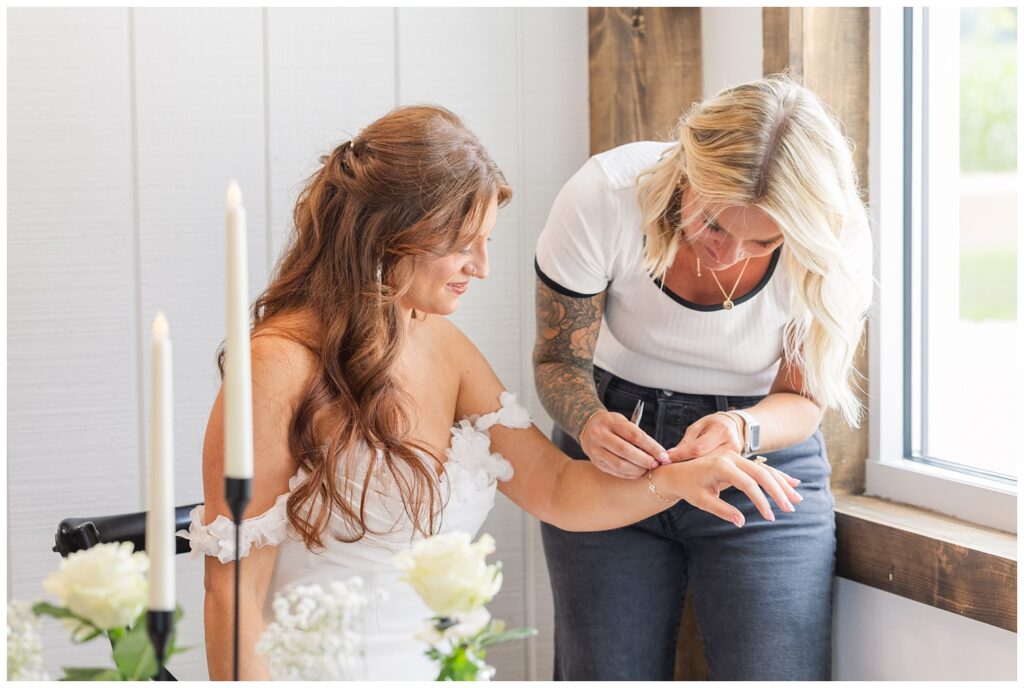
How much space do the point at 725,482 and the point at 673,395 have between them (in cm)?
34

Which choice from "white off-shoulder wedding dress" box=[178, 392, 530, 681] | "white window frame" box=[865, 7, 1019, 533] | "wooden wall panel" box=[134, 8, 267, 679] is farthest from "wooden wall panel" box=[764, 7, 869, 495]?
"wooden wall panel" box=[134, 8, 267, 679]

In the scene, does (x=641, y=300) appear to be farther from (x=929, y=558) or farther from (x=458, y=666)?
(x=458, y=666)

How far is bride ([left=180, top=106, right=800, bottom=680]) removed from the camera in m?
Answer: 1.33

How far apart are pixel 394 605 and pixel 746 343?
72cm

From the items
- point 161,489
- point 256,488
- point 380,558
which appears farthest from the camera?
point 380,558

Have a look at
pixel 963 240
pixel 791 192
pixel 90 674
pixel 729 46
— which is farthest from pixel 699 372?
pixel 90 674

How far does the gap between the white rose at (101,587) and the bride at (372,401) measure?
25.1 inches

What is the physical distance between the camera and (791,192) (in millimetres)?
1392

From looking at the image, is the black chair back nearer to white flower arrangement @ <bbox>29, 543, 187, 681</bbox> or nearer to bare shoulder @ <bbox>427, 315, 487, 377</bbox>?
bare shoulder @ <bbox>427, 315, 487, 377</bbox>

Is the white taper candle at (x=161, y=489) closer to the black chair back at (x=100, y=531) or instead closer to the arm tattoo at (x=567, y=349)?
the black chair back at (x=100, y=531)

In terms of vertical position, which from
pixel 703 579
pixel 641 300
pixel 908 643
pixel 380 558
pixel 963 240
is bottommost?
pixel 908 643

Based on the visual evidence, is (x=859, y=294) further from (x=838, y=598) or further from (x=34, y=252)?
(x=34, y=252)

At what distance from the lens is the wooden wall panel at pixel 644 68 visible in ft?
7.00

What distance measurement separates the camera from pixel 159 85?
194 centimetres
